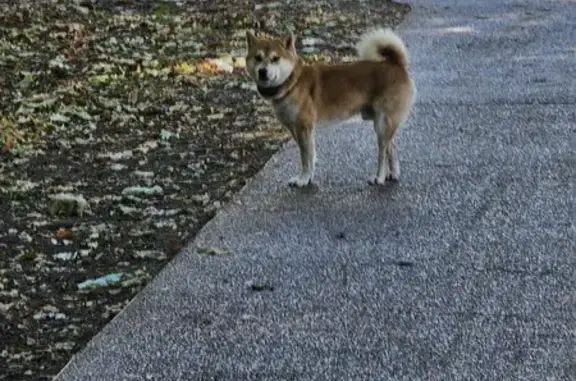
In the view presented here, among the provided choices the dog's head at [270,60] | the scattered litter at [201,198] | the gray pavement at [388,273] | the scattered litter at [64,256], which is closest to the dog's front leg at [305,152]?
the gray pavement at [388,273]

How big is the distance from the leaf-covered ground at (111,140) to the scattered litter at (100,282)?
0.05 feet

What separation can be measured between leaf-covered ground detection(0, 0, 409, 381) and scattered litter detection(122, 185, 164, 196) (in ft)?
0.06

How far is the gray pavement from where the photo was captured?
4.79 m

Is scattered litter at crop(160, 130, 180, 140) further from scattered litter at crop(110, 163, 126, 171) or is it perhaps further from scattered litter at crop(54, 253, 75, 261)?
scattered litter at crop(54, 253, 75, 261)

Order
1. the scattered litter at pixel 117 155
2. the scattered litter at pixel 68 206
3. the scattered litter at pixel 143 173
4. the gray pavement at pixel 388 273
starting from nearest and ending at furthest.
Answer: the gray pavement at pixel 388 273 < the scattered litter at pixel 68 206 < the scattered litter at pixel 143 173 < the scattered litter at pixel 117 155

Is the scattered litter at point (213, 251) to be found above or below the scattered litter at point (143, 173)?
above

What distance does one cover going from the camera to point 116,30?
42.3 ft

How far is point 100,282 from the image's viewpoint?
5.84 meters

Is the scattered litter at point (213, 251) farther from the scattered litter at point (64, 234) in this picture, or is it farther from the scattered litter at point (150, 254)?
the scattered litter at point (64, 234)

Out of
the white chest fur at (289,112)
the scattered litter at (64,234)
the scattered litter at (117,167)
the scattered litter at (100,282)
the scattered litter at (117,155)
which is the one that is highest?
the white chest fur at (289,112)

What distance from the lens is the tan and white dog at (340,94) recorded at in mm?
7281

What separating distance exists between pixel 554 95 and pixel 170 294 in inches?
194

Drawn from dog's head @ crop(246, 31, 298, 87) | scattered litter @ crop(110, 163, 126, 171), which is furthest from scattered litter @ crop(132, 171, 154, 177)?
dog's head @ crop(246, 31, 298, 87)

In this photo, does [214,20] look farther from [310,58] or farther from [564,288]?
[564,288]
